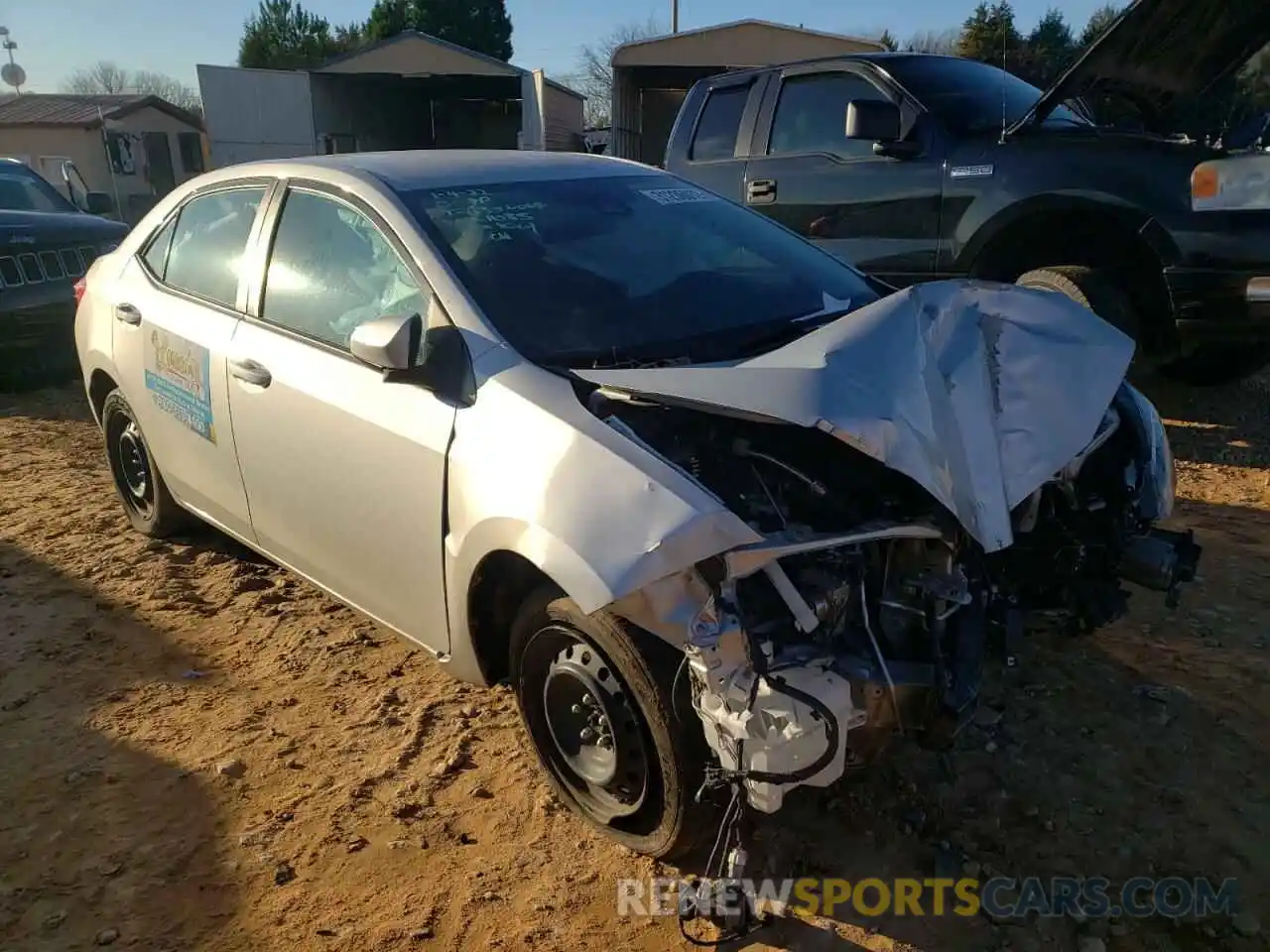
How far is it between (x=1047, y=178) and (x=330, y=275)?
392 cm

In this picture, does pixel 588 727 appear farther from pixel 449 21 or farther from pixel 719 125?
pixel 449 21

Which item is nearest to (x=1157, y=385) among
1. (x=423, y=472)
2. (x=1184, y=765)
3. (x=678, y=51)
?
(x=1184, y=765)

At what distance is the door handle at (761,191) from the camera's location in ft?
21.6

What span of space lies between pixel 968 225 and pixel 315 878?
4.81 m

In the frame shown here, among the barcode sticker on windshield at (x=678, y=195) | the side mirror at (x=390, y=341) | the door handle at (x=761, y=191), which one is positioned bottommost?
the side mirror at (x=390, y=341)

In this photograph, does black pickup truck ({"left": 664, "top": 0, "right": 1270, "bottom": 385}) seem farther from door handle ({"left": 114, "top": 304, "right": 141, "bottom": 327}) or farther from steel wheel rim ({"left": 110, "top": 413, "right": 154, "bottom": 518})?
steel wheel rim ({"left": 110, "top": 413, "right": 154, "bottom": 518})

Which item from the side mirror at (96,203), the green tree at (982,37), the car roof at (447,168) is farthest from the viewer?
the green tree at (982,37)

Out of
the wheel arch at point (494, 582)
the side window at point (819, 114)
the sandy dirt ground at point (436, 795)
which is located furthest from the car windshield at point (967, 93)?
the wheel arch at point (494, 582)

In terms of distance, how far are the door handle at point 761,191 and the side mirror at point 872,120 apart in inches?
39.4

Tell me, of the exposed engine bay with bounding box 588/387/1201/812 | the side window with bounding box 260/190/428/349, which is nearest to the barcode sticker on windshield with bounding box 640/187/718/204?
the side window with bounding box 260/190/428/349

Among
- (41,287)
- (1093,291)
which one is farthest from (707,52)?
(1093,291)

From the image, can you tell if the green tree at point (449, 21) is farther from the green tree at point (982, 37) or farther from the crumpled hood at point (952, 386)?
the crumpled hood at point (952, 386)

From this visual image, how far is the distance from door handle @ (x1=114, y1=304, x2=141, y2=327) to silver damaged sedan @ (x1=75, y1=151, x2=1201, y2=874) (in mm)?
493

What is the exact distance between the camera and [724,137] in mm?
7051
